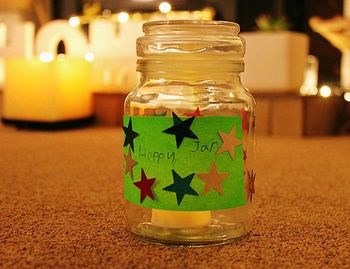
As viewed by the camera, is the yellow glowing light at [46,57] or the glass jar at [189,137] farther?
the yellow glowing light at [46,57]

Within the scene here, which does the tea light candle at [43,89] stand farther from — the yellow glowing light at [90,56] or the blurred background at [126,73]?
the yellow glowing light at [90,56]

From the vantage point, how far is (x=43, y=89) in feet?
5.49

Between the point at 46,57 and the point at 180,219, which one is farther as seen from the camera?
the point at 46,57

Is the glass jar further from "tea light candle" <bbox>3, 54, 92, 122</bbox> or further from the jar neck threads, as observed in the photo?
"tea light candle" <bbox>3, 54, 92, 122</bbox>

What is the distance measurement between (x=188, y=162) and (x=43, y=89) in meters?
1.26

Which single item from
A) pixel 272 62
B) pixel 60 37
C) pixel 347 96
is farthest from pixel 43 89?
pixel 347 96

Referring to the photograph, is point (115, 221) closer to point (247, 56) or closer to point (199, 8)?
point (247, 56)

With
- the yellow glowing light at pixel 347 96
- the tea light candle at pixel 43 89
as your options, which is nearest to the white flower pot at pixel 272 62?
the yellow glowing light at pixel 347 96

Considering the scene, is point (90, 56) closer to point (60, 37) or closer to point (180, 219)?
point (60, 37)

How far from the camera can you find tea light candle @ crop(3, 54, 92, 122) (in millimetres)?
1665

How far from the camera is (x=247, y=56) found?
5.61ft

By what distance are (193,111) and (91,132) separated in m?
1.15

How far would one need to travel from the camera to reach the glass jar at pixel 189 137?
1.60 feet

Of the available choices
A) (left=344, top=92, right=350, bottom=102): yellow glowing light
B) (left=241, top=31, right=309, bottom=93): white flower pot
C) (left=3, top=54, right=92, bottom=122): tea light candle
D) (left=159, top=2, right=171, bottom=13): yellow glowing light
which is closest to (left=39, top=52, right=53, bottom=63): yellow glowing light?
(left=3, top=54, right=92, bottom=122): tea light candle
